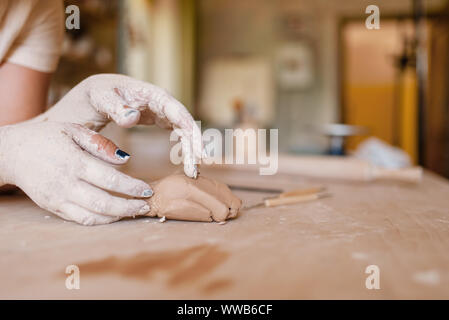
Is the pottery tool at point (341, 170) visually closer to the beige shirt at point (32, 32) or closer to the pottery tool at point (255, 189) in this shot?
the pottery tool at point (255, 189)

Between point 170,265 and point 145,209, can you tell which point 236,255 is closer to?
point 170,265

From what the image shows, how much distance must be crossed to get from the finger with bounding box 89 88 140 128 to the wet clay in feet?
0.78

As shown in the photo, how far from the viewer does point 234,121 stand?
4.63 m

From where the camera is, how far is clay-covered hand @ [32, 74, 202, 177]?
0.65 meters

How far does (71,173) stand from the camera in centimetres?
57

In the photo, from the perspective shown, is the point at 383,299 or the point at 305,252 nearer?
the point at 383,299

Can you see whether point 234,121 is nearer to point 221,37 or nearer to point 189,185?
point 221,37

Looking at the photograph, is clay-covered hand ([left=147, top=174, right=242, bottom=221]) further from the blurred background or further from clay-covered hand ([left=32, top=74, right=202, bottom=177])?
the blurred background

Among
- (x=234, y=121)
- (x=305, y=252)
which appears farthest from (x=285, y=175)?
(x=234, y=121)

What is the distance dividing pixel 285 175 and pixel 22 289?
3.62ft

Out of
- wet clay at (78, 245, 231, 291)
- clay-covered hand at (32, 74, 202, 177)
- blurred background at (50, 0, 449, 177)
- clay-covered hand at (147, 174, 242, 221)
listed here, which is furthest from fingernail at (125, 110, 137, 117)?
blurred background at (50, 0, 449, 177)

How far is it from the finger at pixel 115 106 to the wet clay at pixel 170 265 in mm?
237

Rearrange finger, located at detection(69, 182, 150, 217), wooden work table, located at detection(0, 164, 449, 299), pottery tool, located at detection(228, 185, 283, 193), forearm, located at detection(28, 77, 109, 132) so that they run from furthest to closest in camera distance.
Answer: pottery tool, located at detection(228, 185, 283, 193), forearm, located at detection(28, 77, 109, 132), finger, located at detection(69, 182, 150, 217), wooden work table, located at detection(0, 164, 449, 299)

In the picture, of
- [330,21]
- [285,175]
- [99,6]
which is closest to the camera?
[285,175]
